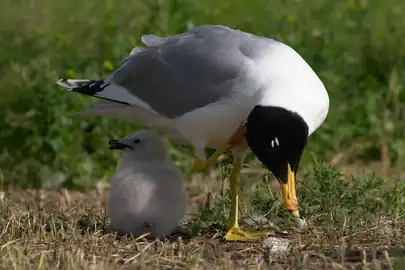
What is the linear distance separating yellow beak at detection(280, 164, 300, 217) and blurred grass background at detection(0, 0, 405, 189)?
234 cm

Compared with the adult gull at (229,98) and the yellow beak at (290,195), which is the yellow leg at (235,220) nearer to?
the adult gull at (229,98)

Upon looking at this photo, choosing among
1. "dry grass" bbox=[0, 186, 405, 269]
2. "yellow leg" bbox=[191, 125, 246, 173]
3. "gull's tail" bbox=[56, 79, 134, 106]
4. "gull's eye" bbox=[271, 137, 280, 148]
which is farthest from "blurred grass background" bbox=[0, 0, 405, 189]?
"gull's eye" bbox=[271, 137, 280, 148]

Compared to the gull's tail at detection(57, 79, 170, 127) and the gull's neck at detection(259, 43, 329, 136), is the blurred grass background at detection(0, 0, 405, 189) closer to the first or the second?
the gull's tail at detection(57, 79, 170, 127)

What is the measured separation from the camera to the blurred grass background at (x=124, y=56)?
24.5ft

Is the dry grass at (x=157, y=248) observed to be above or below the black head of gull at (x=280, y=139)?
below

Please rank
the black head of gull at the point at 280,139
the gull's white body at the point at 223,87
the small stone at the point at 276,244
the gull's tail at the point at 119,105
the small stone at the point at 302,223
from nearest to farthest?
the small stone at the point at 276,244
the black head of gull at the point at 280,139
the gull's white body at the point at 223,87
the small stone at the point at 302,223
the gull's tail at the point at 119,105

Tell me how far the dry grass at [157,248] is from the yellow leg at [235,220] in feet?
0.28

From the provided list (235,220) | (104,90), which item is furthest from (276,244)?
(104,90)

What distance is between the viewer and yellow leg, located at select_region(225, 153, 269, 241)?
526 centimetres

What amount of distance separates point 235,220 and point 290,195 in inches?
16.0

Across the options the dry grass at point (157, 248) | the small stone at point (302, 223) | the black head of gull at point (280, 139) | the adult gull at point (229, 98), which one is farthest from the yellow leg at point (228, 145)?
the small stone at point (302, 223)

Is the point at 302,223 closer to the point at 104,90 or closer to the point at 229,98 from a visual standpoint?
the point at 229,98

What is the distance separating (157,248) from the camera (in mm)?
4887

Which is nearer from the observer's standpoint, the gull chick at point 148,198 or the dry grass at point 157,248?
the dry grass at point 157,248
